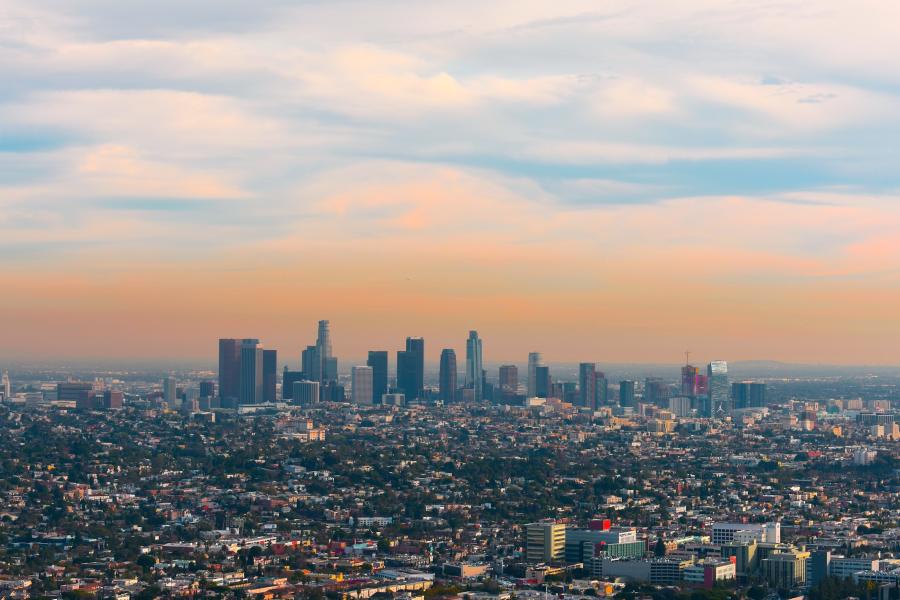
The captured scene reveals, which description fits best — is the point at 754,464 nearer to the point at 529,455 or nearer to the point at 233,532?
the point at 529,455

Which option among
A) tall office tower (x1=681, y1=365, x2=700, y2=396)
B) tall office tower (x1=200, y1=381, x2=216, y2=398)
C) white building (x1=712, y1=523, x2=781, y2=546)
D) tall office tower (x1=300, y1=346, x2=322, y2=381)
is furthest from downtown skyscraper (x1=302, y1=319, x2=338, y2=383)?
white building (x1=712, y1=523, x2=781, y2=546)

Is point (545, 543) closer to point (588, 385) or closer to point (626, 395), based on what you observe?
point (588, 385)

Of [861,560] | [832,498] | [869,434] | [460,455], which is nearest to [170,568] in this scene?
[861,560]

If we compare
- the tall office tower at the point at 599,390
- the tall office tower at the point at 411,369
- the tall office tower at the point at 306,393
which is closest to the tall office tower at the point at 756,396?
A: the tall office tower at the point at 599,390

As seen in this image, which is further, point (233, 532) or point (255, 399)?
point (255, 399)

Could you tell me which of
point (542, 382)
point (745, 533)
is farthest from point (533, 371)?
point (745, 533)

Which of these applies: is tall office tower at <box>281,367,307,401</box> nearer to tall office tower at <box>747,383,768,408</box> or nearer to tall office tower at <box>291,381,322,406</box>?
tall office tower at <box>291,381,322,406</box>
